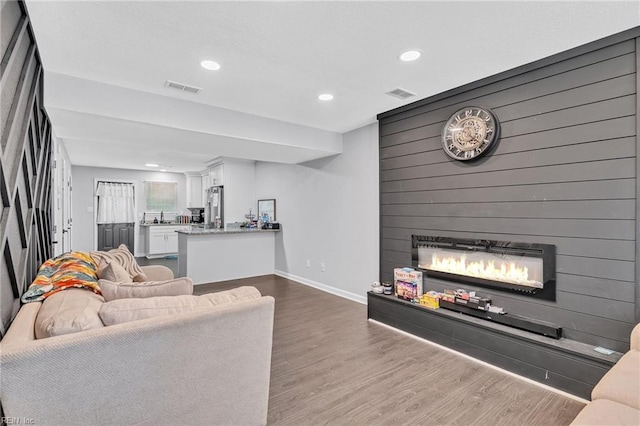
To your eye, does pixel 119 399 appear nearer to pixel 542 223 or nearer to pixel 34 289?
pixel 34 289

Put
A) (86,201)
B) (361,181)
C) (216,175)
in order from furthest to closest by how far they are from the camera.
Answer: (86,201)
(216,175)
(361,181)

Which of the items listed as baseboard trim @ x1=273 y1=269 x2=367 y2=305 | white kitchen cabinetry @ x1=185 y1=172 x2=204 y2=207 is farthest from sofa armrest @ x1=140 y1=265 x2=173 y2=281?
white kitchen cabinetry @ x1=185 y1=172 x2=204 y2=207

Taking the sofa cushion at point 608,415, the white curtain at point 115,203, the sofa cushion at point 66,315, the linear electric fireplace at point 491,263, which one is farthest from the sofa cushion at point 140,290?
the white curtain at point 115,203

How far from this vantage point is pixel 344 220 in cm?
479

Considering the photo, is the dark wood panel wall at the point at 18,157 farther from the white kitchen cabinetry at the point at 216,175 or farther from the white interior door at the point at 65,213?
the white kitchen cabinetry at the point at 216,175

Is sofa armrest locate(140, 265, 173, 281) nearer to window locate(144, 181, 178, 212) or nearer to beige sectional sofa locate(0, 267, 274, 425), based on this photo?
beige sectional sofa locate(0, 267, 274, 425)

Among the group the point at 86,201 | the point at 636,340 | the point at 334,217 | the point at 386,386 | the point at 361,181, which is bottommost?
the point at 386,386

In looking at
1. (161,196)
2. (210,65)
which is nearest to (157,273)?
(210,65)

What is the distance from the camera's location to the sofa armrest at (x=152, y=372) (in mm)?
1236

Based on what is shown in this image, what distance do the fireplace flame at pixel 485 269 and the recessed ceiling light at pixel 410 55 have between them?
193cm

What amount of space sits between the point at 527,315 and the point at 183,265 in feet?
16.8

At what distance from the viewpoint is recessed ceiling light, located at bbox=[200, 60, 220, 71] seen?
2.57 m

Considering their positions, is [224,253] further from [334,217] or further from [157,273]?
[334,217]

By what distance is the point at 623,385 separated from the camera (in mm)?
1510
